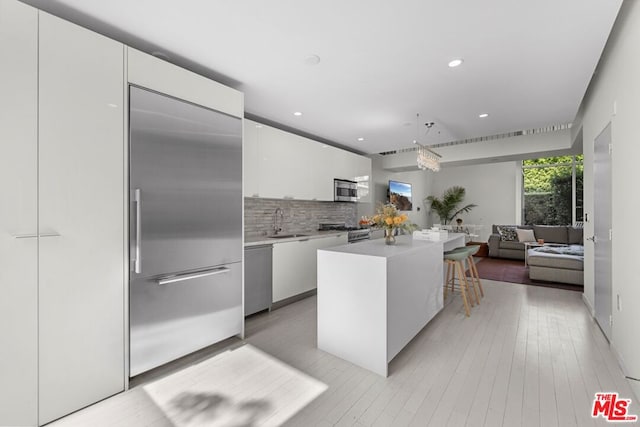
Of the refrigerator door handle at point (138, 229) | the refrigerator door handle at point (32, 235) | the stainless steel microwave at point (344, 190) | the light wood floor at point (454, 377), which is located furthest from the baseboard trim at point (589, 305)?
the refrigerator door handle at point (32, 235)

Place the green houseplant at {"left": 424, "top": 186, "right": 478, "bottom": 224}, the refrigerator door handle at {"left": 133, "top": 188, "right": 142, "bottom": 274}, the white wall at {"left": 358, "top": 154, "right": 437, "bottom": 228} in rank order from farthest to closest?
the green houseplant at {"left": 424, "top": 186, "right": 478, "bottom": 224} < the white wall at {"left": 358, "top": 154, "right": 437, "bottom": 228} < the refrigerator door handle at {"left": 133, "top": 188, "right": 142, "bottom": 274}

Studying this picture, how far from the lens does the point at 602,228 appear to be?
9.21 feet

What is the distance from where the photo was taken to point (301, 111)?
377 cm

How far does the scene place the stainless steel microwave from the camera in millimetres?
5059

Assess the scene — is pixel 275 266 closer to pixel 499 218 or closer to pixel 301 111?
pixel 301 111

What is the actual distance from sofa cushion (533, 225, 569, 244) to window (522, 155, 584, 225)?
4.15ft

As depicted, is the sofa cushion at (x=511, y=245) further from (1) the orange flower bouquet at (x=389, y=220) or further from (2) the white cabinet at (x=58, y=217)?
(2) the white cabinet at (x=58, y=217)

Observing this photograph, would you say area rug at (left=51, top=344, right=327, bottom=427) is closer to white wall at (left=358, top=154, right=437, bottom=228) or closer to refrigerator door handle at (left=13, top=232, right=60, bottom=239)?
refrigerator door handle at (left=13, top=232, right=60, bottom=239)

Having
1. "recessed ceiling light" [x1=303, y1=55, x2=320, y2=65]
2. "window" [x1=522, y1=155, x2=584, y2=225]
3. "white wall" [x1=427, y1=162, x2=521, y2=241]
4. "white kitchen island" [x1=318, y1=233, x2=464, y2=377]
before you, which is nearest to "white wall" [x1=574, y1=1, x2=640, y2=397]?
"white kitchen island" [x1=318, y1=233, x2=464, y2=377]

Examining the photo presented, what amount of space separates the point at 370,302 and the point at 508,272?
16.4 ft

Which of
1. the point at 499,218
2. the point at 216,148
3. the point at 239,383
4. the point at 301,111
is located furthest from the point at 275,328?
the point at 499,218

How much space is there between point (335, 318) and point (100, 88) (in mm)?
2414

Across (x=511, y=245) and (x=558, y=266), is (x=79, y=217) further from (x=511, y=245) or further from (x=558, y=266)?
(x=511, y=245)

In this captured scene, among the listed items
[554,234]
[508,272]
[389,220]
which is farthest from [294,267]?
[554,234]
